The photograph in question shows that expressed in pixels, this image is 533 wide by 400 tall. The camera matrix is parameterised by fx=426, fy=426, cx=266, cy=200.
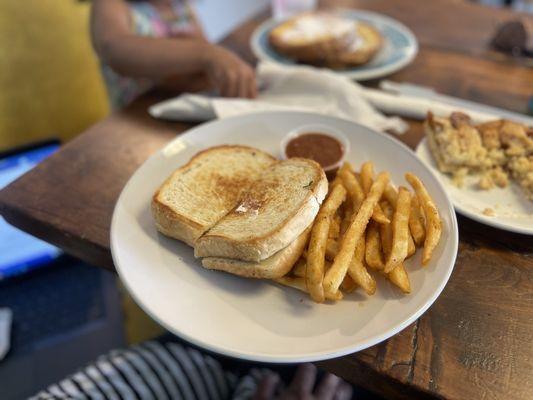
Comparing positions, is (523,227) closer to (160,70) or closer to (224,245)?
(224,245)

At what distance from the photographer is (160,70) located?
6.75ft

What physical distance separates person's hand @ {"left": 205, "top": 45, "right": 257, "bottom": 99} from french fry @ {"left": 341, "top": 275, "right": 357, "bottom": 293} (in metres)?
1.09

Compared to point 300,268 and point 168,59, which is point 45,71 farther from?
point 300,268

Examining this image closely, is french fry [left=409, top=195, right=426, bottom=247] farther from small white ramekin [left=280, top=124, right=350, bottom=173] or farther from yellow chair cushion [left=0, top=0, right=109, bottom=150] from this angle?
yellow chair cushion [left=0, top=0, right=109, bottom=150]

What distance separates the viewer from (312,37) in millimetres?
2279

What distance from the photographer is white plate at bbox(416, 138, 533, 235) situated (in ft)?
4.33

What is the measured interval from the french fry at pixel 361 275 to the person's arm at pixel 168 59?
3.55ft

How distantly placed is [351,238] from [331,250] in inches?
2.6

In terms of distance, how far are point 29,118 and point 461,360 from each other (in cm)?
324

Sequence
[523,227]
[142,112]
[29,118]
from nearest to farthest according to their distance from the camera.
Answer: [523,227], [142,112], [29,118]

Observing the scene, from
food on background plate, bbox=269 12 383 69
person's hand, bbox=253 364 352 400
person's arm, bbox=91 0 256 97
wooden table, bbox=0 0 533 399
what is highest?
person's arm, bbox=91 0 256 97

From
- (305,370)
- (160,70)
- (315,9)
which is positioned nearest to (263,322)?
(305,370)

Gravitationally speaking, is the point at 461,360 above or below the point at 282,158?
below

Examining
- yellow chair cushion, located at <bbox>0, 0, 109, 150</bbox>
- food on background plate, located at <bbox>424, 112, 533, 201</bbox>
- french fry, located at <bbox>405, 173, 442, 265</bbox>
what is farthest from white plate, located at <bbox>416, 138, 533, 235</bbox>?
yellow chair cushion, located at <bbox>0, 0, 109, 150</bbox>
